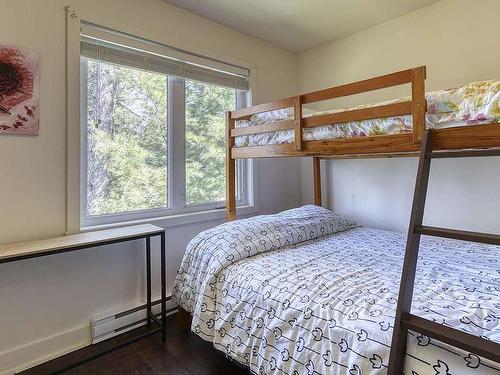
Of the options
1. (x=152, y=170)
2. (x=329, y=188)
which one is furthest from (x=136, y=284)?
(x=329, y=188)

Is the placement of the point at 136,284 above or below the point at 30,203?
below

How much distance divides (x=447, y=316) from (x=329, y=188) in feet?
7.37

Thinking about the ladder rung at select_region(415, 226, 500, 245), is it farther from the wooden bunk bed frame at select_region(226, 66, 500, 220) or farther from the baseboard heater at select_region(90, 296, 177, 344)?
the baseboard heater at select_region(90, 296, 177, 344)

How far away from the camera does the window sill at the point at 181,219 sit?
2.04 meters

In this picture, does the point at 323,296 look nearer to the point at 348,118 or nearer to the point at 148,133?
the point at 348,118

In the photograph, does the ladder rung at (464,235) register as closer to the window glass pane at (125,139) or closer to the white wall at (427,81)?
the white wall at (427,81)

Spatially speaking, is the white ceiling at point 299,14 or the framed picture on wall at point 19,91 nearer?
the framed picture on wall at point 19,91

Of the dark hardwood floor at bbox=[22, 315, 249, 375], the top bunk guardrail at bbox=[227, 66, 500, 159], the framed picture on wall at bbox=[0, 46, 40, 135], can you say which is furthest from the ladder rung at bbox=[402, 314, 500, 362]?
the framed picture on wall at bbox=[0, 46, 40, 135]

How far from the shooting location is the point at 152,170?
2.33m

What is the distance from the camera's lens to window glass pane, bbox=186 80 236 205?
2539 millimetres

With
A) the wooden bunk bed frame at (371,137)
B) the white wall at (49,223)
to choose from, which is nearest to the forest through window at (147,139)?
the white wall at (49,223)

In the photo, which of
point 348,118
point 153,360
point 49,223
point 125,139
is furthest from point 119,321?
point 348,118

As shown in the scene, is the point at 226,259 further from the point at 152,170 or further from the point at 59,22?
the point at 59,22

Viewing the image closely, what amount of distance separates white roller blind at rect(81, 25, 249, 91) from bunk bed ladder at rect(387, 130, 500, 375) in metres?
1.93
